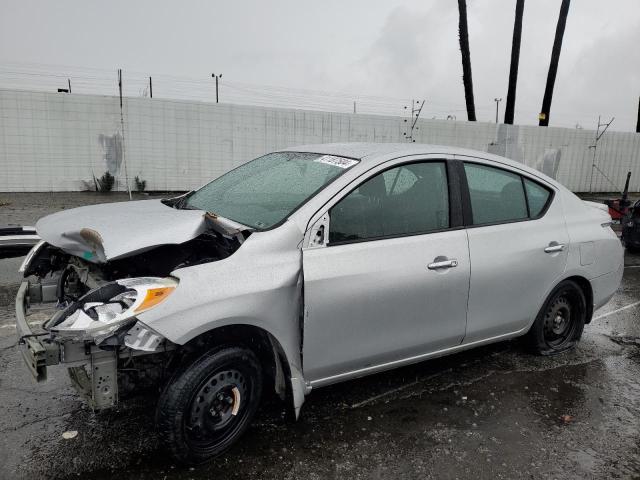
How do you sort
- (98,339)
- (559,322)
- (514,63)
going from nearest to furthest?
1. (98,339)
2. (559,322)
3. (514,63)

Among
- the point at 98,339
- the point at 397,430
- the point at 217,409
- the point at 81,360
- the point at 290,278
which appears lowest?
the point at 397,430

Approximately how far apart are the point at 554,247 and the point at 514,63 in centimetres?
1829

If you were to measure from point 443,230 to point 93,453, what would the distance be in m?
2.45

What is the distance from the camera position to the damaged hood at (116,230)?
2.77m

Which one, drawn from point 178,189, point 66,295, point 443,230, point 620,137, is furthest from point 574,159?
point 66,295

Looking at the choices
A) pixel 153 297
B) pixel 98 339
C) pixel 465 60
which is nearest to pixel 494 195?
pixel 153 297

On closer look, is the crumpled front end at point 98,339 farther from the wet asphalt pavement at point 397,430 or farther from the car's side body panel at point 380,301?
the car's side body panel at point 380,301

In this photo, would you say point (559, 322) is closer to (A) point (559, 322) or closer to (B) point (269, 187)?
(A) point (559, 322)

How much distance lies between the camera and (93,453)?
113 inches

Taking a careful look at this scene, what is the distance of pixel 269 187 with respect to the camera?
3516mm

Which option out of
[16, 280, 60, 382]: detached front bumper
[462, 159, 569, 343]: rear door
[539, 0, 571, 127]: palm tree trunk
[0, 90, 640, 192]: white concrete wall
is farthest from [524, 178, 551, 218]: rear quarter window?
[539, 0, 571, 127]: palm tree trunk

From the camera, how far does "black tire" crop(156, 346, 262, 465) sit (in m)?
2.62

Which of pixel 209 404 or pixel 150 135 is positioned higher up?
pixel 150 135

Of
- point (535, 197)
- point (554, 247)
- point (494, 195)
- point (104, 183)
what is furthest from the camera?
point (104, 183)
